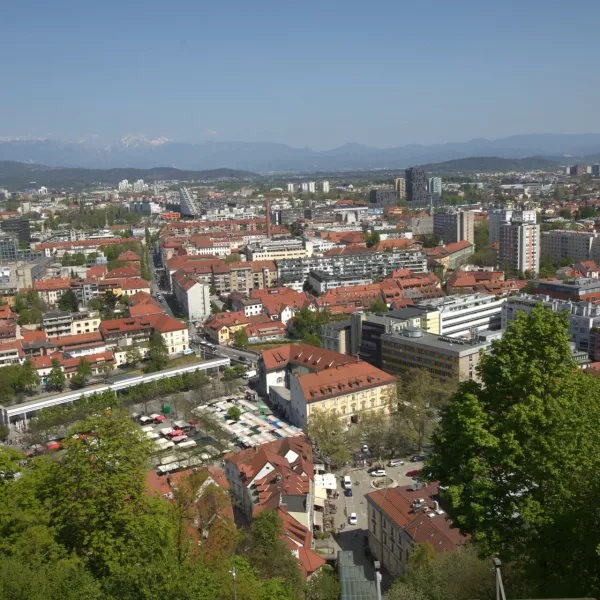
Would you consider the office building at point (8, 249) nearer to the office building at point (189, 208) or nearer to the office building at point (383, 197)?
the office building at point (189, 208)

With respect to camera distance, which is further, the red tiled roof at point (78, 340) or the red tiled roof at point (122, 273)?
the red tiled roof at point (122, 273)

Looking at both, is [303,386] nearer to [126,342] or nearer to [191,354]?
[191,354]

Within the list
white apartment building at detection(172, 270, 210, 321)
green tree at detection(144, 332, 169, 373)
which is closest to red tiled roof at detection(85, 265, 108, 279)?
white apartment building at detection(172, 270, 210, 321)

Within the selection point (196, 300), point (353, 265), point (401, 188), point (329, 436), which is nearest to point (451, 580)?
point (329, 436)

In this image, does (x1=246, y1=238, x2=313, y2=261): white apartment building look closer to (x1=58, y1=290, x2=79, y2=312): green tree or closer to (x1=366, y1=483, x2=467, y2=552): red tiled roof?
(x1=58, y1=290, x2=79, y2=312): green tree

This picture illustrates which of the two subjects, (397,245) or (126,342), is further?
(397,245)

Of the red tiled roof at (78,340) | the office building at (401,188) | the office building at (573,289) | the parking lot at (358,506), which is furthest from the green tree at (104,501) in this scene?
the office building at (401,188)

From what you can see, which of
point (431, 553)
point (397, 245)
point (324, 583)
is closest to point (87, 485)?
point (324, 583)
